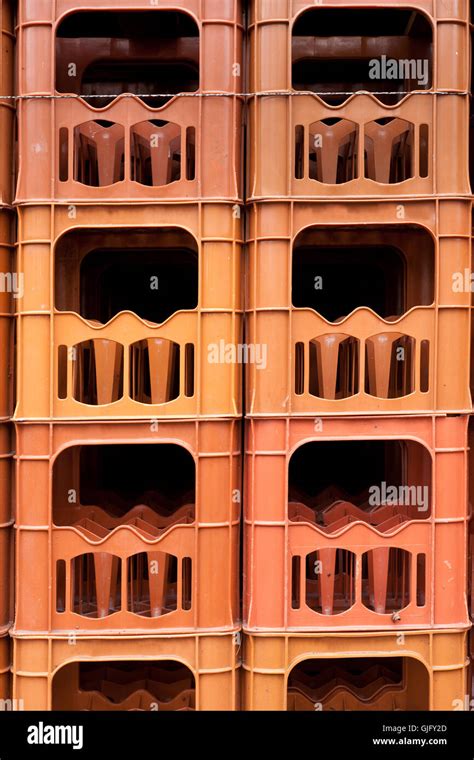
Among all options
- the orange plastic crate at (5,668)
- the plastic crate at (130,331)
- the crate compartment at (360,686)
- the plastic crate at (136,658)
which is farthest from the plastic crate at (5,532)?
the crate compartment at (360,686)

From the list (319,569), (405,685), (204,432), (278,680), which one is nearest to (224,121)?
(204,432)

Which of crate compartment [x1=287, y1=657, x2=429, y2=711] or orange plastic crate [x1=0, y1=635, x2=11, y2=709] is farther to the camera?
crate compartment [x1=287, y1=657, x2=429, y2=711]

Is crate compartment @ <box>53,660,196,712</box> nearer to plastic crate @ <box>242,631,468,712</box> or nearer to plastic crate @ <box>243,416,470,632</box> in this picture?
plastic crate @ <box>242,631,468,712</box>

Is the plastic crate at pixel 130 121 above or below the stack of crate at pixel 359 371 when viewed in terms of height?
above

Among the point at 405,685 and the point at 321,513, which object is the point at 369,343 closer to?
the point at 321,513

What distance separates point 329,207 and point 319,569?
16.3ft

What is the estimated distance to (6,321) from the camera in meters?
9.89

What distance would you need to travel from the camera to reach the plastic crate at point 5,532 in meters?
9.80

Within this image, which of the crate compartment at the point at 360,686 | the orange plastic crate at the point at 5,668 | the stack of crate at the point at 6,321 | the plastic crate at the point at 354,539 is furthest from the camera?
the crate compartment at the point at 360,686

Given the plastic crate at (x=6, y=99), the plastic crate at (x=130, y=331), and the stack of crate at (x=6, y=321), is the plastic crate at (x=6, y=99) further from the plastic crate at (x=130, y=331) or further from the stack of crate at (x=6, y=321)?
the plastic crate at (x=130, y=331)

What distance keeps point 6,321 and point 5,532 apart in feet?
9.70

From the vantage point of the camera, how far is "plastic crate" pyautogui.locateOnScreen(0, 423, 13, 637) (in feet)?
32.2

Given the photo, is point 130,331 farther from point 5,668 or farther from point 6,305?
point 5,668

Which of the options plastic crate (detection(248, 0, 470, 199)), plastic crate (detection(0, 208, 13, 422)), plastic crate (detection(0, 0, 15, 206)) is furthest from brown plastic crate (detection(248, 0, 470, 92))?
plastic crate (detection(0, 208, 13, 422))
